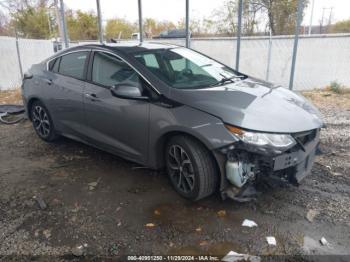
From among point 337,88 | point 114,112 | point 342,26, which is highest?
point 342,26

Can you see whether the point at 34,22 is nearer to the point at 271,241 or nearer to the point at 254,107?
the point at 254,107

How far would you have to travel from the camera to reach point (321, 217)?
2.90 metres

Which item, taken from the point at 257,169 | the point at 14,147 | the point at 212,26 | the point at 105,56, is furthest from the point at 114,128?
the point at 212,26

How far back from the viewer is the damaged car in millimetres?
2721

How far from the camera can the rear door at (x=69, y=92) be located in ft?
12.9

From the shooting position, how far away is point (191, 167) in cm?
294

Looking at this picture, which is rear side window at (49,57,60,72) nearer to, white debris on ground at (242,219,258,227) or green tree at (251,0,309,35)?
white debris on ground at (242,219,258,227)

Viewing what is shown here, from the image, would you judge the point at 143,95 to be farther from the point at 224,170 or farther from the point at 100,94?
the point at 224,170

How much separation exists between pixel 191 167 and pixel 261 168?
655 millimetres

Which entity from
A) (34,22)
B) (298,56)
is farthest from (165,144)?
(34,22)

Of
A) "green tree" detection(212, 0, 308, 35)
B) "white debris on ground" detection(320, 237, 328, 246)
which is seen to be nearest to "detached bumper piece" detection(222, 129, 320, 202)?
"white debris on ground" detection(320, 237, 328, 246)

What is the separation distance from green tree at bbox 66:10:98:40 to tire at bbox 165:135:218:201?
26200 millimetres

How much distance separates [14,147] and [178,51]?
3035mm

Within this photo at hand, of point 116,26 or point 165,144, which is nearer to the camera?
point 165,144
